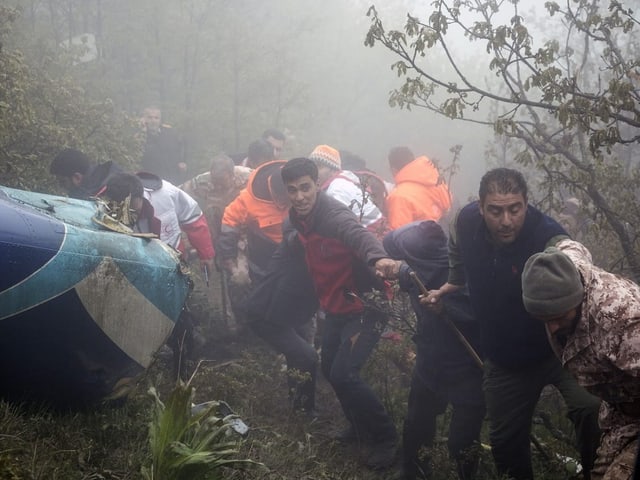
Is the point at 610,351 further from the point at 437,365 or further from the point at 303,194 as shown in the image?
the point at 303,194

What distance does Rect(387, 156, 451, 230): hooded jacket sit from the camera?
6938 mm

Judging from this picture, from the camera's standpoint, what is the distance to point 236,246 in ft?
22.2

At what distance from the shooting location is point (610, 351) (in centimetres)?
254

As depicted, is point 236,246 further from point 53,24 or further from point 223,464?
point 53,24

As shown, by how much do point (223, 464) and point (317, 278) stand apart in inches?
90.2

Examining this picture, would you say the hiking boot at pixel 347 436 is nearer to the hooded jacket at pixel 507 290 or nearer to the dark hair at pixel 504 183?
the hooded jacket at pixel 507 290

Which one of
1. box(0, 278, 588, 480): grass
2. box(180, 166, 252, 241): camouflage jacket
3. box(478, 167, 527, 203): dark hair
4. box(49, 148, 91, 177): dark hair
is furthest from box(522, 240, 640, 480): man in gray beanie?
box(180, 166, 252, 241): camouflage jacket

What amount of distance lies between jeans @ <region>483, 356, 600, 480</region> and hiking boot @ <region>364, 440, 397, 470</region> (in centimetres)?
118

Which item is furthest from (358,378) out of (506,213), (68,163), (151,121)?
(151,121)

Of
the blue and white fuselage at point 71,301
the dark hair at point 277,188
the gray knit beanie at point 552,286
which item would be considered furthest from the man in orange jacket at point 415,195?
the gray knit beanie at point 552,286

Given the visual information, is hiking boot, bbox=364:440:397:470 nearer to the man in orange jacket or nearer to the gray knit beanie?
the gray knit beanie

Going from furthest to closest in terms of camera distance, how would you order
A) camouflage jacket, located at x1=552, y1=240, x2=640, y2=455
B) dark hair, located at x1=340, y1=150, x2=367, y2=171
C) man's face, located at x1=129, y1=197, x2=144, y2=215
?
dark hair, located at x1=340, y1=150, x2=367, y2=171 → man's face, located at x1=129, y1=197, x2=144, y2=215 → camouflage jacket, located at x1=552, y1=240, x2=640, y2=455

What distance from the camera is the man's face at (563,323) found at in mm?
2709

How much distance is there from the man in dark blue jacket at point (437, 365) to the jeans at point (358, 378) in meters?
0.43
